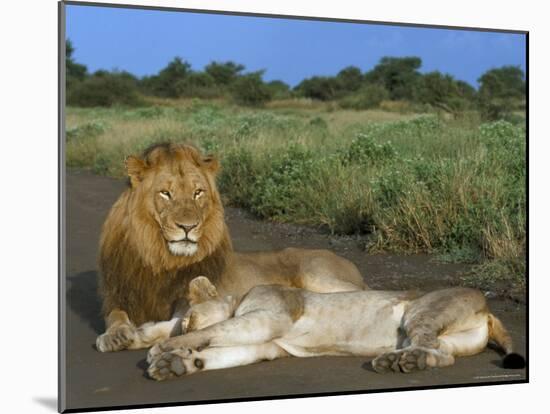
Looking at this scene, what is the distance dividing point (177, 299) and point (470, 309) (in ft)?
5.33

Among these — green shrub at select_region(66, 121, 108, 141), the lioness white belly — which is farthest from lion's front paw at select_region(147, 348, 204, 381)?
green shrub at select_region(66, 121, 108, 141)

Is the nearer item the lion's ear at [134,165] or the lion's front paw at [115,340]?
the lion's front paw at [115,340]

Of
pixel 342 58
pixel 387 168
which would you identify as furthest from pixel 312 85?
pixel 387 168

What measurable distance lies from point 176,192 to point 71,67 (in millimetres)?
871

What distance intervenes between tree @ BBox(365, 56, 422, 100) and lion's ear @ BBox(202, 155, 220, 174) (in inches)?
59.4

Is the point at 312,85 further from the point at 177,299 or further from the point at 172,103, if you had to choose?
the point at 177,299

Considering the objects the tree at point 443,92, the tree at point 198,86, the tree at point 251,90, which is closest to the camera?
the tree at point 198,86

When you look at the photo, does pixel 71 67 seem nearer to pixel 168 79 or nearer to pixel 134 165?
pixel 134 165

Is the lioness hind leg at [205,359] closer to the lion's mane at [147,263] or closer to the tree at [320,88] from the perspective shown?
the lion's mane at [147,263]

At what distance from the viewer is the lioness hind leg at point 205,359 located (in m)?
5.33

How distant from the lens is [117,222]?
6.12 meters

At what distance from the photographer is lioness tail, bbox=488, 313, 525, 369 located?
6.09 m

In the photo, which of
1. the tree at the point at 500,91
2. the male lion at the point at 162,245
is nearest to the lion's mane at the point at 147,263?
the male lion at the point at 162,245

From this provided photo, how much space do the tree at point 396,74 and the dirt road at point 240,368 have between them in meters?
Answer: 1.10
